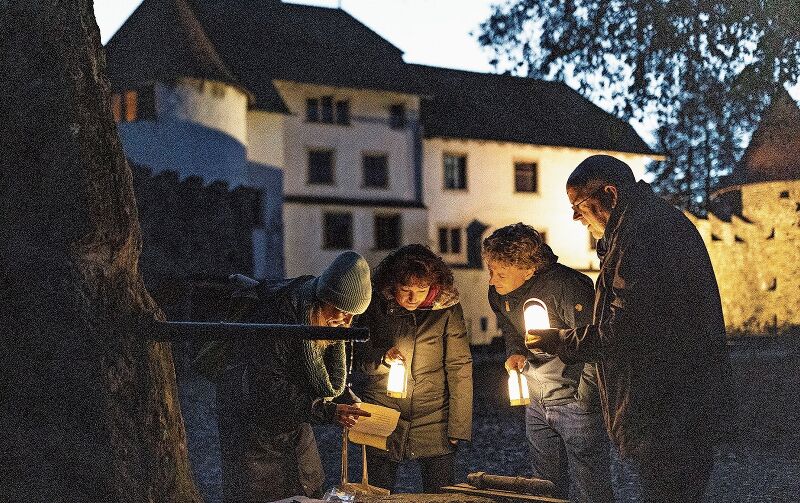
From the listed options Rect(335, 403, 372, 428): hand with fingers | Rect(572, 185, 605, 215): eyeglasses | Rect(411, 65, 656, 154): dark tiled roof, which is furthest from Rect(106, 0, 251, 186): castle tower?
Rect(572, 185, 605, 215): eyeglasses

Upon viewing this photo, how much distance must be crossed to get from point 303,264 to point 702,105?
2606 centimetres

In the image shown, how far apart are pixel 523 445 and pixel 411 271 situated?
741 centimetres

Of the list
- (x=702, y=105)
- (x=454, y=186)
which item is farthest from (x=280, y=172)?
(x=702, y=105)

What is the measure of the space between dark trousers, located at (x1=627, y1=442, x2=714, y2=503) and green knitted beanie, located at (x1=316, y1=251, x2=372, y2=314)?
131 cm

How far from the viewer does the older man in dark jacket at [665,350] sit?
3.55 m

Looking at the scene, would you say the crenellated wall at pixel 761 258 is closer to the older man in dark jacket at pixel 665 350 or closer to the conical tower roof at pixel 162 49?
the conical tower roof at pixel 162 49

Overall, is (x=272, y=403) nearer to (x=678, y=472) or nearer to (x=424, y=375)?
(x=424, y=375)

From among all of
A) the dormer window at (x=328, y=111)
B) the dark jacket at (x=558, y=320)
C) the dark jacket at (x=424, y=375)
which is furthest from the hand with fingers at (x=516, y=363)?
the dormer window at (x=328, y=111)

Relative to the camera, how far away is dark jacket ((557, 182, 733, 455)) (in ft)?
11.6

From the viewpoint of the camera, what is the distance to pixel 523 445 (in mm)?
11898

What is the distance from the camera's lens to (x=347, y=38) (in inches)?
1540

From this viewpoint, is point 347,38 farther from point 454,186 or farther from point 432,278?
point 432,278

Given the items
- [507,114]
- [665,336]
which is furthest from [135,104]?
[665,336]

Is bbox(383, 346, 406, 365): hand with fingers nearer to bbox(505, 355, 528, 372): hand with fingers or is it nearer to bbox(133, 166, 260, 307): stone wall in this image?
bbox(505, 355, 528, 372): hand with fingers
